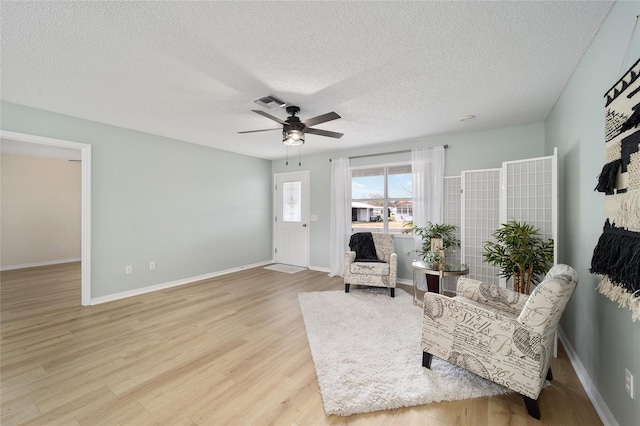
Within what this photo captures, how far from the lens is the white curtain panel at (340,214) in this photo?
16.8 ft

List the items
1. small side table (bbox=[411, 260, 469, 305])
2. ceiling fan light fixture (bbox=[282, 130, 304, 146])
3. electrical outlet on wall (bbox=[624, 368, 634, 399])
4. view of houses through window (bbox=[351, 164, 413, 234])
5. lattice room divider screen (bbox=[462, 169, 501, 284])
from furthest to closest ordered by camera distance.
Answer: view of houses through window (bbox=[351, 164, 413, 234]) < lattice room divider screen (bbox=[462, 169, 501, 284]) < small side table (bbox=[411, 260, 469, 305]) < ceiling fan light fixture (bbox=[282, 130, 304, 146]) < electrical outlet on wall (bbox=[624, 368, 634, 399])

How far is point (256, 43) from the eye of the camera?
192cm

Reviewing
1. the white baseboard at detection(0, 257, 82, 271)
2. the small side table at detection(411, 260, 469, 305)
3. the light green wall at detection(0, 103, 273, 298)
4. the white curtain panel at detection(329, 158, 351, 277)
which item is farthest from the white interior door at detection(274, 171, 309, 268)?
the white baseboard at detection(0, 257, 82, 271)

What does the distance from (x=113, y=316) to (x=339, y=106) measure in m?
3.78

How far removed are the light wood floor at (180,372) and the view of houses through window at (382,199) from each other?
2298 millimetres

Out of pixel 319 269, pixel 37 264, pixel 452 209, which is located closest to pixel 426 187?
pixel 452 209

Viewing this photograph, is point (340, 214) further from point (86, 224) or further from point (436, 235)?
point (86, 224)

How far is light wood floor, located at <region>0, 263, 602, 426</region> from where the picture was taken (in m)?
1.67

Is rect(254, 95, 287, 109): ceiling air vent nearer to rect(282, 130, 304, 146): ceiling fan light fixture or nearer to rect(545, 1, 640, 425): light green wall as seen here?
rect(282, 130, 304, 146): ceiling fan light fixture

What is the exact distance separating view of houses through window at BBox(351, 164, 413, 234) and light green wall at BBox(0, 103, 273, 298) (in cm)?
243

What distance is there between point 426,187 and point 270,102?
2828mm

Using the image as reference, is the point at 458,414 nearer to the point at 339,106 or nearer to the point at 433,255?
the point at 433,255

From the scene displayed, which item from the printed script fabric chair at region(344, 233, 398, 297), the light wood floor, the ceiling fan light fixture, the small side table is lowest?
the light wood floor

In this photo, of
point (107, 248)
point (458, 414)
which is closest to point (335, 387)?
point (458, 414)
